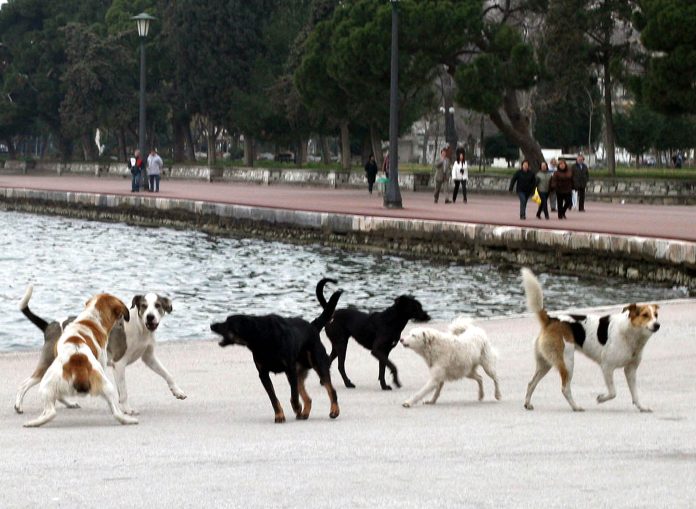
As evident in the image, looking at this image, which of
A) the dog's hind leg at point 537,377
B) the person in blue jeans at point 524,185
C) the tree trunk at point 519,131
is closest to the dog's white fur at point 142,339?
the dog's hind leg at point 537,377

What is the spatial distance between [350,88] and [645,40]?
1568 centimetres

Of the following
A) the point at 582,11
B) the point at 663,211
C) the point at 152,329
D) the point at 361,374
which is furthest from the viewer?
the point at 582,11

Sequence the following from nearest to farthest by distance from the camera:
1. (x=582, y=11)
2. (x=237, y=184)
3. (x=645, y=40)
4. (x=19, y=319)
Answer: (x=19, y=319) → (x=645, y=40) → (x=582, y=11) → (x=237, y=184)

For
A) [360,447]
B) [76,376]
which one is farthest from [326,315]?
[360,447]

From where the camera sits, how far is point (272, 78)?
82438 mm

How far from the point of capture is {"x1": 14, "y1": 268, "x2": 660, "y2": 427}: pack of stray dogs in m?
10.0

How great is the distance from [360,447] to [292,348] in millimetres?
1658

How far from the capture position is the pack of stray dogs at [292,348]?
10.0 m

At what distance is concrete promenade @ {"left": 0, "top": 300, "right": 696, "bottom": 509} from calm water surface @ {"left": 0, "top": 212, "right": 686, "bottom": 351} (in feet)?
24.1

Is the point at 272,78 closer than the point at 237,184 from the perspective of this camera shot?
No

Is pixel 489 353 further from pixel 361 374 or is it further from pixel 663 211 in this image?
pixel 663 211

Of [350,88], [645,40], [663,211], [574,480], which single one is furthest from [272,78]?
[574,480]

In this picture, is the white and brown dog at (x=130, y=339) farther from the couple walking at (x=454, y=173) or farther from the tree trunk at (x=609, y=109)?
the tree trunk at (x=609, y=109)

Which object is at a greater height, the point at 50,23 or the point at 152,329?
the point at 50,23
